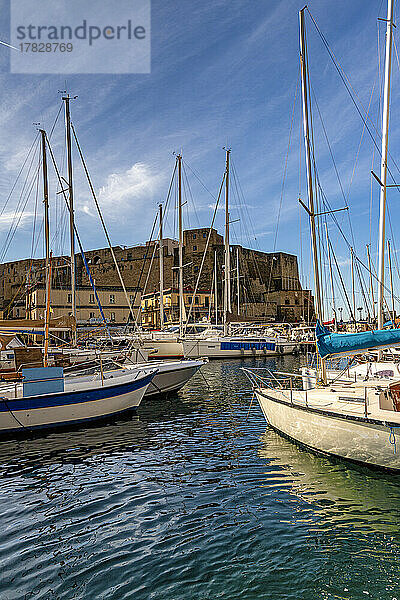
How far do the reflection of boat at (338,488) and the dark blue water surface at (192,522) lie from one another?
30 millimetres

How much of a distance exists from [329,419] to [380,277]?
5.80 metres

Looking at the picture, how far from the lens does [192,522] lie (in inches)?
272

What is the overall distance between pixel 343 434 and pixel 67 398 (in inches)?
291

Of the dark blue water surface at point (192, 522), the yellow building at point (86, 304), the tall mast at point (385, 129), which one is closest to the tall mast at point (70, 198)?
the dark blue water surface at point (192, 522)

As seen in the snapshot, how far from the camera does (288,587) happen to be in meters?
5.20

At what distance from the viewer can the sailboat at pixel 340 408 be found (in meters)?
8.34

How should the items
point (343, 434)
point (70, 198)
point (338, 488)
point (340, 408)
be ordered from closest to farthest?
point (338, 488), point (343, 434), point (340, 408), point (70, 198)

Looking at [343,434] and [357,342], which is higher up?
[357,342]

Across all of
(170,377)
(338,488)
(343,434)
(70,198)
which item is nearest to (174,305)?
(70,198)

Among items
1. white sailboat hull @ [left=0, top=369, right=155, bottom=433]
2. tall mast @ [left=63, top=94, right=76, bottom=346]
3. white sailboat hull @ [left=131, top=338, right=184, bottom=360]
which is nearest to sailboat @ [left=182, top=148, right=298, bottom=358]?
white sailboat hull @ [left=131, top=338, right=184, bottom=360]

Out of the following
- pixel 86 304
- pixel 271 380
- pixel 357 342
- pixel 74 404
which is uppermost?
pixel 86 304

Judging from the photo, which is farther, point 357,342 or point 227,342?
point 227,342

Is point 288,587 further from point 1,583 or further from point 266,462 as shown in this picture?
point 266,462

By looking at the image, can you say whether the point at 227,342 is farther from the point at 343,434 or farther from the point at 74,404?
the point at 343,434
